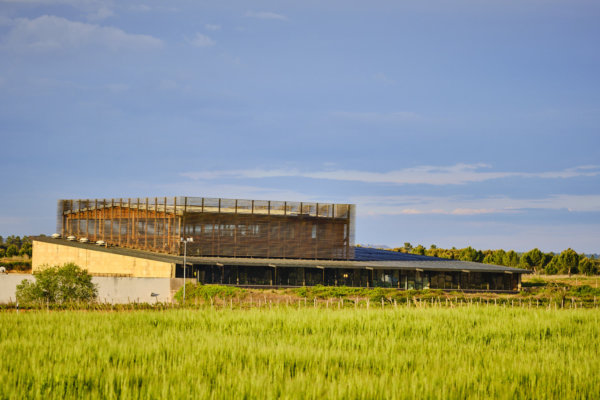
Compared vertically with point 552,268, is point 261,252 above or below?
above

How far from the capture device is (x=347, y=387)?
1283cm

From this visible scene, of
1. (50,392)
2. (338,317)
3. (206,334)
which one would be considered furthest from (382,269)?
(50,392)

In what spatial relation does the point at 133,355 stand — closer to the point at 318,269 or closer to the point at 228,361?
the point at 228,361

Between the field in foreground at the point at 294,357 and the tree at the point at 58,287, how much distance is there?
2111 centimetres

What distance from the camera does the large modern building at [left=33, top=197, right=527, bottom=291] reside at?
59188mm

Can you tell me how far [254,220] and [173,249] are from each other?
8.83 metres

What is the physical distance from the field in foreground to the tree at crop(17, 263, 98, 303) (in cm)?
2111

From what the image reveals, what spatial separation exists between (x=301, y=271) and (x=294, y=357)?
43764 millimetres

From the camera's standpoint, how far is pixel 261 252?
62875 mm

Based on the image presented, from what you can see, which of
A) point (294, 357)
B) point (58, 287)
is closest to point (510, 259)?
point (58, 287)

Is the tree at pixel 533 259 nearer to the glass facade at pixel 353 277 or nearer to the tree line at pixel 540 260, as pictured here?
the tree line at pixel 540 260

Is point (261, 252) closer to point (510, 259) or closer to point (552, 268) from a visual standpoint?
point (510, 259)

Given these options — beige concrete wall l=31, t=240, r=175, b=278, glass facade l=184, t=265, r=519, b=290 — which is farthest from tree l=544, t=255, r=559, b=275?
beige concrete wall l=31, t=240, r=175, b=278

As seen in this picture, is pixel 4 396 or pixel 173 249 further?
pixel 173 249
